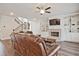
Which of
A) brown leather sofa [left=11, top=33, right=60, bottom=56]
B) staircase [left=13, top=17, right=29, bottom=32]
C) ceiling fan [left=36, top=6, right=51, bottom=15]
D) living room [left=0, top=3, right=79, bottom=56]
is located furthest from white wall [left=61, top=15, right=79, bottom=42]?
staircase [left=13, top=17, right=29, bottom=32]

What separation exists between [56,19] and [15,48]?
1015mm

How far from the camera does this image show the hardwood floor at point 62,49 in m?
2.44

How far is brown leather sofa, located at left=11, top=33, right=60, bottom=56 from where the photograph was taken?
2337 millimetres

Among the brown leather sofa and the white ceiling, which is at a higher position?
the white ceiling

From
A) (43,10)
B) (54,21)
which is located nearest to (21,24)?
(43,10)

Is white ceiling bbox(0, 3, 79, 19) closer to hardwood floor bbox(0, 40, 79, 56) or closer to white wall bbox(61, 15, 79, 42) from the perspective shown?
white wall bbox(61, 15, 79, 42)

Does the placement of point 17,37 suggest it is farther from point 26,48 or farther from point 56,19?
point 56,19

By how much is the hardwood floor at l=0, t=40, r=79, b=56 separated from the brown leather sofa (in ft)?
0.30

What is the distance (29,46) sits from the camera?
7.88 feet

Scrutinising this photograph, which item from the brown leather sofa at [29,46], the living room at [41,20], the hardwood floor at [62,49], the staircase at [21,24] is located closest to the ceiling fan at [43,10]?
the living room at [41,20]

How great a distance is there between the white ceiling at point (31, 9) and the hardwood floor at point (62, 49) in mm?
600

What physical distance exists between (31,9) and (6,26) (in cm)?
61

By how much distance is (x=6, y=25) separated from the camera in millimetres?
2521

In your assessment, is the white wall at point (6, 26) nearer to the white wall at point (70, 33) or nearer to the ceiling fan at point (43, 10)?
the ceiling fan at point (43, 10)
